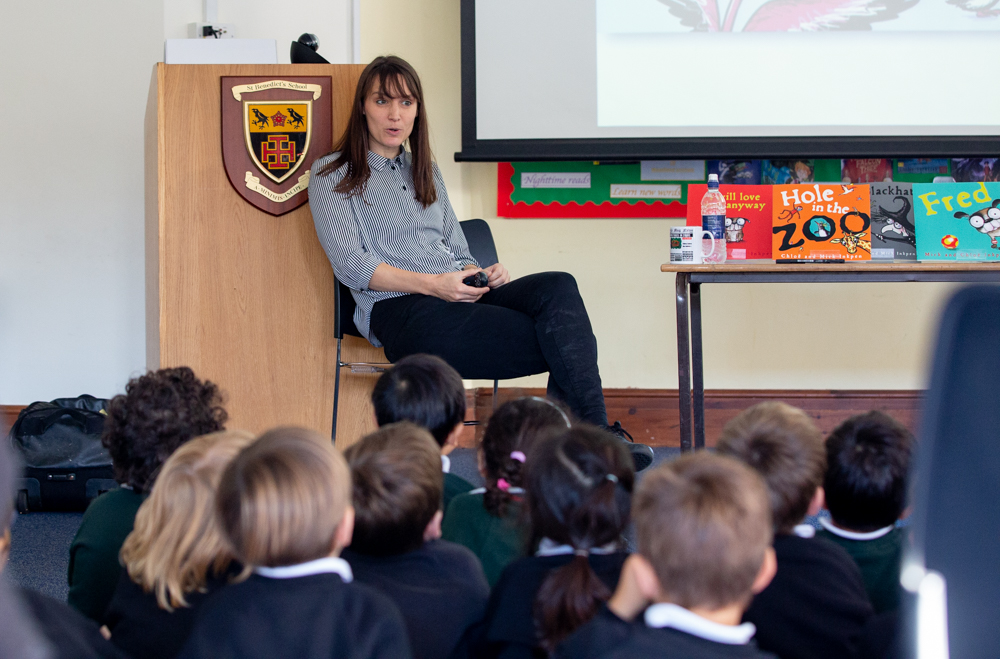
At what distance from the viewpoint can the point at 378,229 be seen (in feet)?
7.55

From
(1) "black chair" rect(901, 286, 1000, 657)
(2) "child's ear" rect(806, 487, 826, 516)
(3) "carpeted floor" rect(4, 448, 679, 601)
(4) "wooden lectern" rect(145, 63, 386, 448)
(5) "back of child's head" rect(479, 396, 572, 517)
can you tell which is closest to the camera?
(1) "black chair" rect(901, 286, 1000, 657)

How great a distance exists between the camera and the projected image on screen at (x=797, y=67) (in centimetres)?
288

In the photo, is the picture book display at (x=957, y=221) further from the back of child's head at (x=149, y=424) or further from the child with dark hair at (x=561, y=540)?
the back of child's head at (x=149, y=424)

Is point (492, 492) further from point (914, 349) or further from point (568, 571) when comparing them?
point (914, 349)

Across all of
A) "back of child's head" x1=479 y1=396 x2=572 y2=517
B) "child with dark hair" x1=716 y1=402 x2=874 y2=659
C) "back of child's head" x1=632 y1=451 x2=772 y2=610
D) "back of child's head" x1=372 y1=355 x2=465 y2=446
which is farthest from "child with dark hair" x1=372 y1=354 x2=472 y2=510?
"back of child's head" x1=632 y1=451 x2=772 y2=610

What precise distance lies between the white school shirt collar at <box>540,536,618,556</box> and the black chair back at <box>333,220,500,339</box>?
146 centimetres

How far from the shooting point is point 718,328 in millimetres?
3094

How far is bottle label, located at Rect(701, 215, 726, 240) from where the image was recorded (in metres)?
2.28

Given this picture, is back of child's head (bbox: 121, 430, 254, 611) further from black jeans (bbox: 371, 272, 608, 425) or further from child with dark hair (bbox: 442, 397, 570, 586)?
black jeans (bbox: 371, 272, 608, 425)

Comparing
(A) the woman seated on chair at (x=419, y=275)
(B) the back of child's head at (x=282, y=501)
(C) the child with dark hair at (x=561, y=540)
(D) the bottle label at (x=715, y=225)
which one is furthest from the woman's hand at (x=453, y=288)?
(B) the back of child's head at (x=282, y=501)

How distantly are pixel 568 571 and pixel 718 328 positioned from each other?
2.36 metres

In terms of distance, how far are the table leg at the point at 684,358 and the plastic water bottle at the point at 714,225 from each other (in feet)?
0.41

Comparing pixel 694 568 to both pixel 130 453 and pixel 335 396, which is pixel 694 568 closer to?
pixel 130 453

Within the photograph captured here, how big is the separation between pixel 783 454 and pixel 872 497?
159 millimetres
